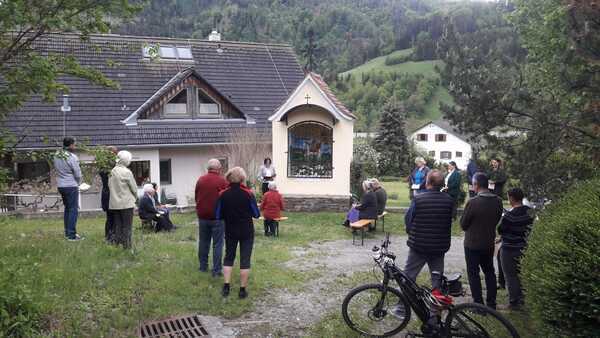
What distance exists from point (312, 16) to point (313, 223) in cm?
11532

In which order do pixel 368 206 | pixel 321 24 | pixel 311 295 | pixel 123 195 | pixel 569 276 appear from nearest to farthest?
pixel 569 276 < pixel 311 295 < pixel 123 195 < pixel 368 206 < pixel 321 24

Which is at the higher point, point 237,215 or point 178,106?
point 178,106

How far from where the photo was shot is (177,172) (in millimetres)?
18984

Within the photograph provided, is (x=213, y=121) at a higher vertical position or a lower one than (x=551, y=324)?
higher

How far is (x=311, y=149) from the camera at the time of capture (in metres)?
14.8

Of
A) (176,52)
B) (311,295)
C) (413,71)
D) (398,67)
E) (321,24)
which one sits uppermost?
(321,24)

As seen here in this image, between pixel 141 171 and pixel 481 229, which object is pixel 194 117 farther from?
pixel 481 229

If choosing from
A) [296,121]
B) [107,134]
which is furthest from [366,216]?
[107,134]

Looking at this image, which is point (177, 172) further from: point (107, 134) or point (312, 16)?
point (312, 16)

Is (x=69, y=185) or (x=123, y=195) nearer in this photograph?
(x=123, y=195)

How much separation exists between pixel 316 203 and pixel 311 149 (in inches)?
65.9

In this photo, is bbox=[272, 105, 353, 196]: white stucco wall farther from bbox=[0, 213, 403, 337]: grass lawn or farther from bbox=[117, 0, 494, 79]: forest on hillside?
bbox=[117, 0, 494, 79]: forest on hillside

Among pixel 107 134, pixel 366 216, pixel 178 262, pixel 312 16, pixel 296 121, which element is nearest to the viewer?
pixel 178 262

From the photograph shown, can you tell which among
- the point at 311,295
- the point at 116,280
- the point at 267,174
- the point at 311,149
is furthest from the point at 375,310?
the point at 311,149
